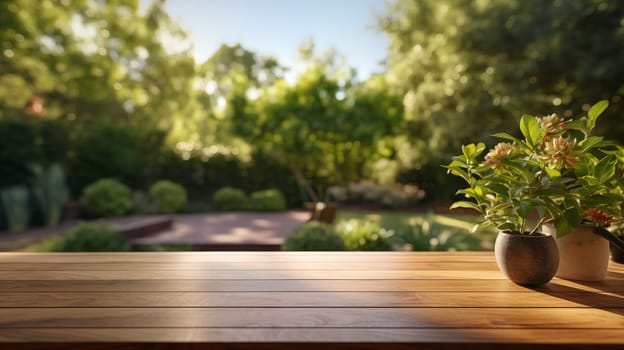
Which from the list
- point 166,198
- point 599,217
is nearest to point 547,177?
point 599,217

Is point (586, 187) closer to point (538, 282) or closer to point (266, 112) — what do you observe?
point (538, 282)

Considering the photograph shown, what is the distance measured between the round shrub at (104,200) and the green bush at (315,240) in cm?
554

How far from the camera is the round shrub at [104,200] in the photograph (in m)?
7.48

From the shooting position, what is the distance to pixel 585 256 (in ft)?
4.16

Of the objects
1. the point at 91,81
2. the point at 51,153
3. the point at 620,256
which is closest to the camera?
the point at 620,256

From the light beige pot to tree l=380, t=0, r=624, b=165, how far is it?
6516 millimetres

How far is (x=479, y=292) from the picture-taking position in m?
1.15

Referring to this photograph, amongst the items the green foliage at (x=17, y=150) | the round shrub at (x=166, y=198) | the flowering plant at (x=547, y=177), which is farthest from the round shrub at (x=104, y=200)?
the flowering plant at (x=547, y=177)

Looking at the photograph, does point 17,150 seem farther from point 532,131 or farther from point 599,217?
point 599,217

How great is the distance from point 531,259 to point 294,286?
2.58 ft

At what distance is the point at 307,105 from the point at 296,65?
21.1 feet

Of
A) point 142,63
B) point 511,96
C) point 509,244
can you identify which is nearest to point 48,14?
point 142,63

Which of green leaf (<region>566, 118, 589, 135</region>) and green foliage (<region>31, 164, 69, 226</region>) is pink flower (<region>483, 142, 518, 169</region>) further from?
green foliage (<region>31, 164, 69, 226</region>)

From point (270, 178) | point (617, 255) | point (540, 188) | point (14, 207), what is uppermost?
point (540, 188)
